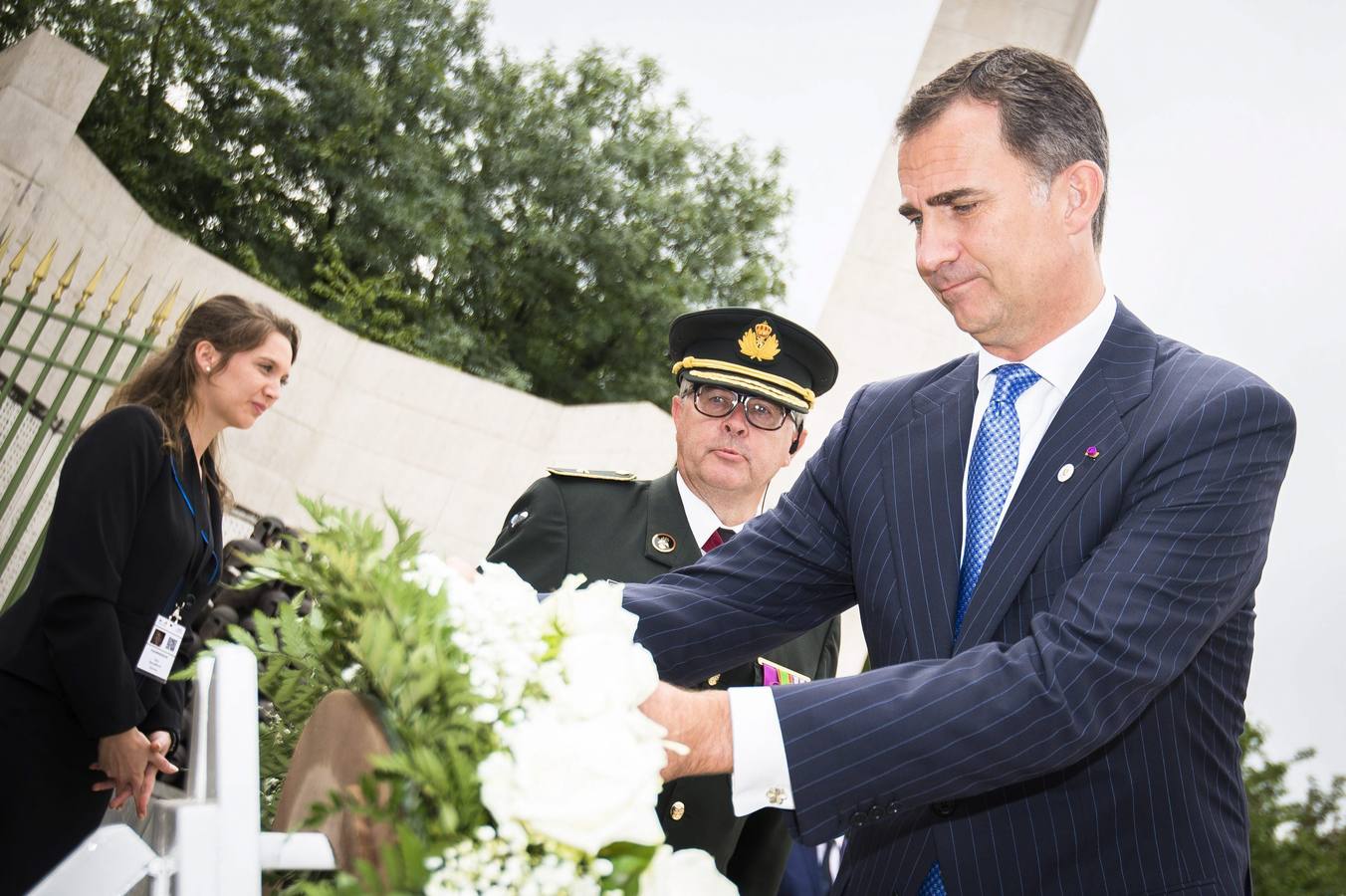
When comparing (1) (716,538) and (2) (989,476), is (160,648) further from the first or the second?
(2) (989,476)

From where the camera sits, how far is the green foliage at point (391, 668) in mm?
887

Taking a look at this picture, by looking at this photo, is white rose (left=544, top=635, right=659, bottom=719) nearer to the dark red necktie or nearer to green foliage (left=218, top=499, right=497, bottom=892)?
green foliage (left=218, top=499, right=497, bottom=892)

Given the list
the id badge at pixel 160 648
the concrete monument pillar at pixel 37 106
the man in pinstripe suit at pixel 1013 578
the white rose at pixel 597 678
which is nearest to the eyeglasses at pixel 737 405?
the man in pinstripe suit at pixel 1013 578

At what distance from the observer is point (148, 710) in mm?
3023

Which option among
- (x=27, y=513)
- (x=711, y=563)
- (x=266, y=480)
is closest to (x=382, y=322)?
(x=266, y=480)

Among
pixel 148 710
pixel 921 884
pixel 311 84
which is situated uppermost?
pixel 311 84

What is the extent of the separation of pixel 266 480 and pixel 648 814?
10.7 meters

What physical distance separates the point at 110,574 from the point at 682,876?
2.16 m

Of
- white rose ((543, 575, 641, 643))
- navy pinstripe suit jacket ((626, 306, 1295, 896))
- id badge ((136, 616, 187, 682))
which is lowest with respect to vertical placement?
id badge ((136, 616, 187, 682))

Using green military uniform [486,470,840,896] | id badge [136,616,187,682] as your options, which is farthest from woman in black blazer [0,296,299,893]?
green military uniform [486,470,840,896]

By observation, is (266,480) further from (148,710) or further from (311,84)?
(311,84)

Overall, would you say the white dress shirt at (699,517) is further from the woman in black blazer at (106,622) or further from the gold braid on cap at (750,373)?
the woman in black blazer at (106,622)

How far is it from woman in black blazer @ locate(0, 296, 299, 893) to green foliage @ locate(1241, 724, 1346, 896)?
8.08 metres

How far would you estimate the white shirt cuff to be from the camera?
1297 millimetres
